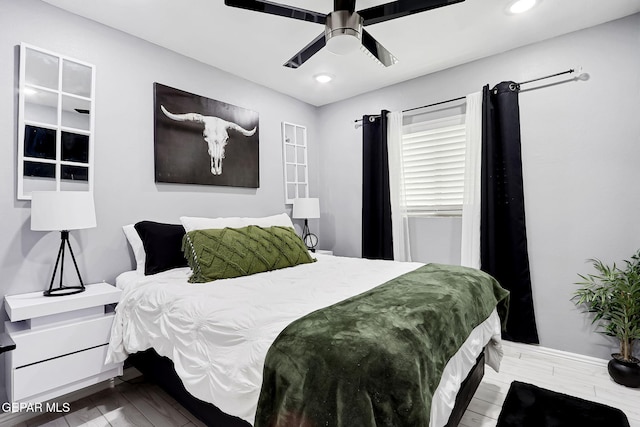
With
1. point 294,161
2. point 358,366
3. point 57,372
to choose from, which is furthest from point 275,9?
point 57,372

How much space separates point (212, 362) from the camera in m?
1.35

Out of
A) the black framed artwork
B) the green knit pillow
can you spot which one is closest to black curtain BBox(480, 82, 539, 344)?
the green knit pillow

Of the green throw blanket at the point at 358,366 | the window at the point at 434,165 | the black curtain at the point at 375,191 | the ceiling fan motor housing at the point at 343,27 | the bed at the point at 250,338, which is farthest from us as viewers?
the black curtain at the point at 375,191

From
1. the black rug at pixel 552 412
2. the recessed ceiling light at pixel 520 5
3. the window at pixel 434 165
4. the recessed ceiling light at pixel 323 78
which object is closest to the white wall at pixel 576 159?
the window at pixel 434 165

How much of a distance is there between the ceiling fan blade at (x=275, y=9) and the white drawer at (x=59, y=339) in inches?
79.1

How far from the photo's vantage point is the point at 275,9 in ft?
5.88

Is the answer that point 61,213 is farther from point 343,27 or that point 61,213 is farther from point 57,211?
point 343,27

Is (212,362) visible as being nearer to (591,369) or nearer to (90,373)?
(90,373)

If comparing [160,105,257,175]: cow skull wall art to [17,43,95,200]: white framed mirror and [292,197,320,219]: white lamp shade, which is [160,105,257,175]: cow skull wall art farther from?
[292,197,320,219]: white lamp shade

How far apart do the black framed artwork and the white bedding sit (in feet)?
3.18

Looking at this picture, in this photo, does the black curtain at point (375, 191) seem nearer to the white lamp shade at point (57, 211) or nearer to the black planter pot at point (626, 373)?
the black planter pot at point (626, 373)

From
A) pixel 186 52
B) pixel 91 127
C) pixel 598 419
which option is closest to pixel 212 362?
pixel 91 127

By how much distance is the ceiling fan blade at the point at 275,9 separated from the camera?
68.2 inches

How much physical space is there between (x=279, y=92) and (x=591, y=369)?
13.0ft
